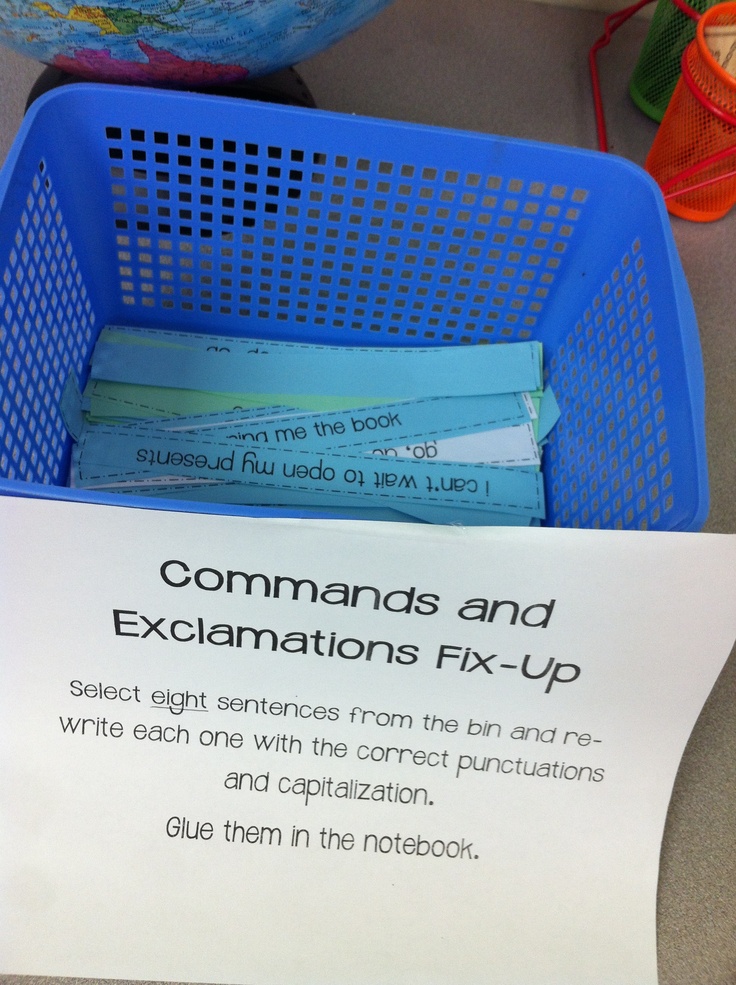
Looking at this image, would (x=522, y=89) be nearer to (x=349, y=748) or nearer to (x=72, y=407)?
(x=72, y=407)

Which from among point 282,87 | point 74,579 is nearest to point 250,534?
point 74,579

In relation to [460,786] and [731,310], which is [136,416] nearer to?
[460,786]

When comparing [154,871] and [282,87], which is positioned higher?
[282,87]

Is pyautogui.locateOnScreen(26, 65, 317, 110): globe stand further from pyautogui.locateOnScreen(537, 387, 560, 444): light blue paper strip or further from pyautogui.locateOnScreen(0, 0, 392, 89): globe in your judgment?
pyautogui.locateOnScreen(537, 387, 560, 444): light blue paper strip

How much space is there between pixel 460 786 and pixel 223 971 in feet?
0.64

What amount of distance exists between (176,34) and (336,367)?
1.01 ft

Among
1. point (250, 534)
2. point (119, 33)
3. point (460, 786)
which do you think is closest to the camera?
point (250, 534)

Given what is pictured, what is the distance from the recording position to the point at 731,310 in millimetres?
966

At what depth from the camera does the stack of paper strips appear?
743mm

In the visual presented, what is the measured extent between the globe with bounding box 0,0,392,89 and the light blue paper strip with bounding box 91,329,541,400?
24 cm

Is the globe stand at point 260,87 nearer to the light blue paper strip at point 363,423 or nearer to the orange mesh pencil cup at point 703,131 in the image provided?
the light blue paper strip at point 363,423

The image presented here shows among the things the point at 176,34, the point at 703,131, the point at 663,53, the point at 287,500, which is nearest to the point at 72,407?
the point at 287,500

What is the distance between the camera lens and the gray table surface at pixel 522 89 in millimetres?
926

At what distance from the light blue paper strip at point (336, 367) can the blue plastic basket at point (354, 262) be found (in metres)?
0.02
